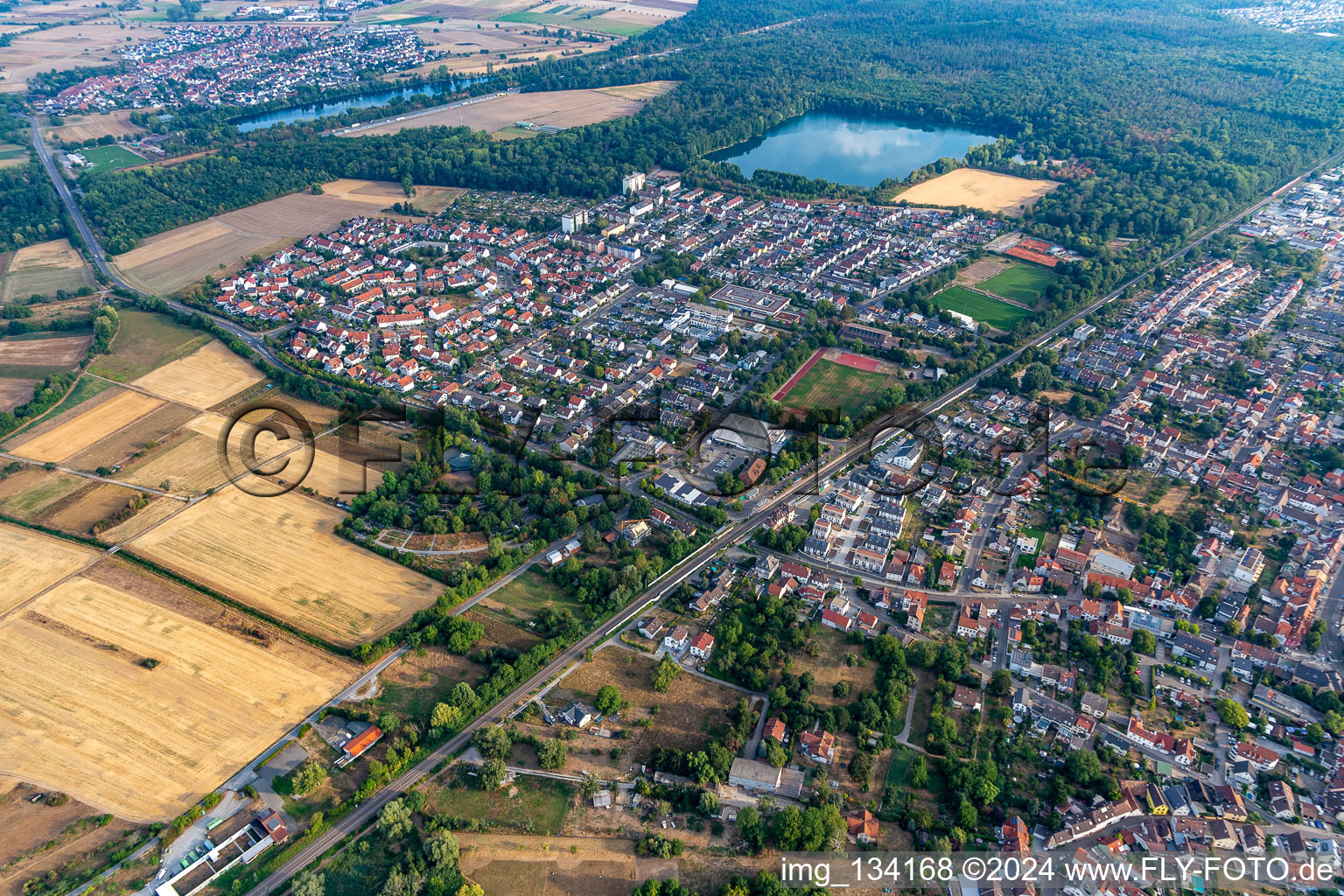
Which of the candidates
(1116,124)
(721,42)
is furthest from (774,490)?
(721,42)

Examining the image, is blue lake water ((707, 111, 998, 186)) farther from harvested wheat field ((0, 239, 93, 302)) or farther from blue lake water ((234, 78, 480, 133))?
harvested wheat field ((0, 239, 93, 302))

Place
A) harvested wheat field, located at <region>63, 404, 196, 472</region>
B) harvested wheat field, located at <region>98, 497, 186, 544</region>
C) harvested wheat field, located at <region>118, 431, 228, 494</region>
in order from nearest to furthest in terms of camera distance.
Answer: harvested wheat field, located at <region>98, 497, 186, 544</region> → harvested wheat field, located at <region>118, 431, 228, 494</region> → harvested wheat field, located at <region>63, 404, 196, 472</region>

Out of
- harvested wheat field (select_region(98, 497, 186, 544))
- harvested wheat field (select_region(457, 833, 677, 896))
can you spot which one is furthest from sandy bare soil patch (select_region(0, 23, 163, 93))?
harvested wheat field (select_region(457, 833, 677, 896))

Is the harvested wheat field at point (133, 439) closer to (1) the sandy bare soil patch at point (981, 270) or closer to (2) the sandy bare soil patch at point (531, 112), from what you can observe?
(1) the sandy bare soil patch at point (981, 270)

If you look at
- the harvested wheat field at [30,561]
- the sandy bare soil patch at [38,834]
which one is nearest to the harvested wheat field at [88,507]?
the harvested wheat field at [30,561]

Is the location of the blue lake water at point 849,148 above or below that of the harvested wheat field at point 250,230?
above
